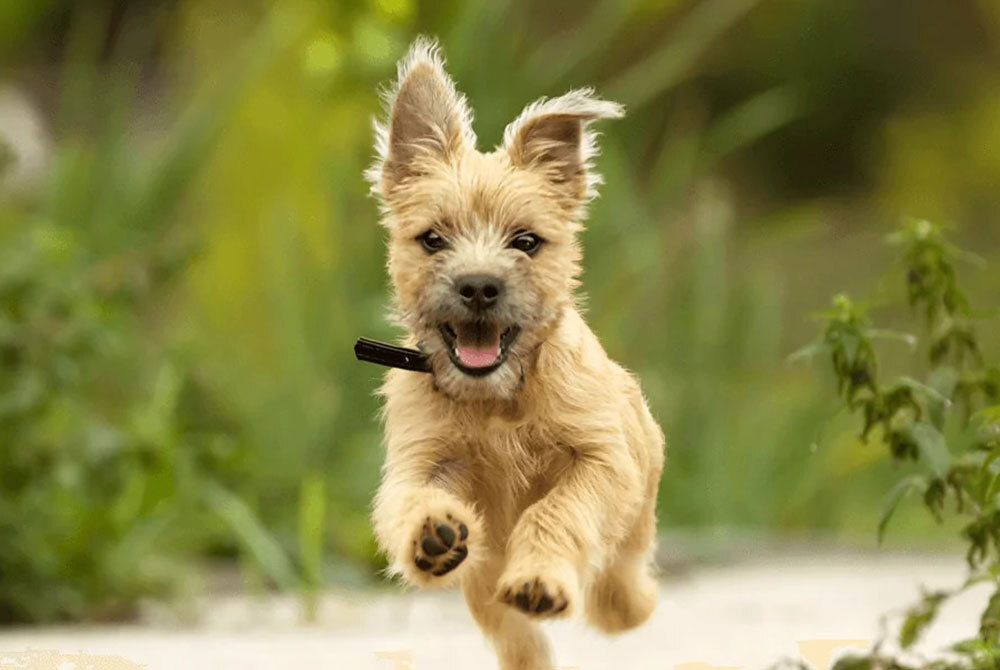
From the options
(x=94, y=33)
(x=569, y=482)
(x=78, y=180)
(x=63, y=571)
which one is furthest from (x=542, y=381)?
(x=94, y=33)

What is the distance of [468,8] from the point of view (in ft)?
19.3

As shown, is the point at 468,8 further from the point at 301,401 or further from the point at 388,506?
the point at 388,506

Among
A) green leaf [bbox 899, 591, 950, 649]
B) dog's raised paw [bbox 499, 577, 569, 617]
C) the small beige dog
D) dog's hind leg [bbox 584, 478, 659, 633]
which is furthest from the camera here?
green leaf [bbox 899, 591, 950, 649]

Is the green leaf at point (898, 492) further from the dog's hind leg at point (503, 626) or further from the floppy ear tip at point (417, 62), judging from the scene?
the floppy ear tip at point (417, 62)

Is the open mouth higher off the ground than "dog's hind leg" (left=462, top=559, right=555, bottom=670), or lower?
higher

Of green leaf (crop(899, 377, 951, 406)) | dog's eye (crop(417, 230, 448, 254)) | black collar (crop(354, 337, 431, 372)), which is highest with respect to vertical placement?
dog's eye (crop(417, 230, 448, 254))

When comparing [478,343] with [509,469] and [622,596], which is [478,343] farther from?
[622,596]

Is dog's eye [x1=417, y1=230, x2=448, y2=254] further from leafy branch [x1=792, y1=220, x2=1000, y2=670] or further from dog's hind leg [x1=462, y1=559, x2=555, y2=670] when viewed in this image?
leafy branch [x1=792, y1=220, x2=1000, y2=670]

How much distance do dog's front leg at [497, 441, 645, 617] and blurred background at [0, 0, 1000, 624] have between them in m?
0.92

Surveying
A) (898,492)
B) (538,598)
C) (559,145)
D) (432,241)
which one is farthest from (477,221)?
(898,492)

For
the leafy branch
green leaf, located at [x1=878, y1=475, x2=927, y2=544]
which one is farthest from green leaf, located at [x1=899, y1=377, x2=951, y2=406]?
green leaf, located at [x1=878, y1=475, x2=927, y2=544]

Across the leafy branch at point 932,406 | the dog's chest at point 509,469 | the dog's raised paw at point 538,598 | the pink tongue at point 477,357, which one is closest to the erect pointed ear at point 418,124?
the pink tongue at point 477,357

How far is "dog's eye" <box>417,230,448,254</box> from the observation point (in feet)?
6.38

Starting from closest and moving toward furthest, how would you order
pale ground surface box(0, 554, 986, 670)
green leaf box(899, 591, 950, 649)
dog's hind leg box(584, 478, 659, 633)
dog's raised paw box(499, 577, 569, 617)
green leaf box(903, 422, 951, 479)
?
dog's raised paw box(499, 577, 569, 617)
dog's hind leg box(584, 478, 659, 633)
green leaf box(903, 422, 951, 479)
green leaf box(899, 591, 950, 649)
pale ground surface box(0, 554, 986, 670)
